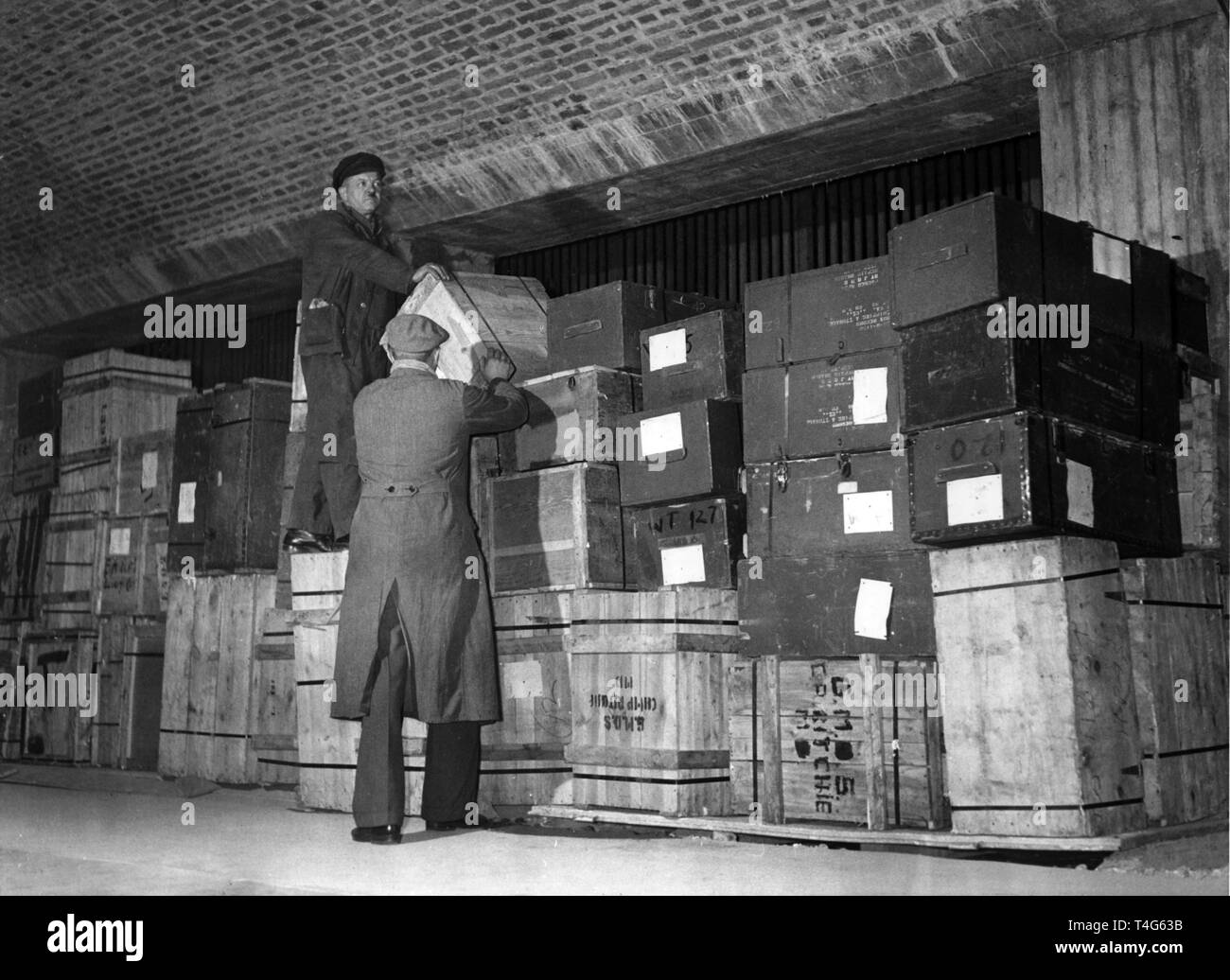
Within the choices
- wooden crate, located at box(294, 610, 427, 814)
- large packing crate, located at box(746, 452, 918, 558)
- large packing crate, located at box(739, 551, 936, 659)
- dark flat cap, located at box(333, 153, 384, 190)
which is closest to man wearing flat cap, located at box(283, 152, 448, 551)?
dark flat cap, located at box(333, 153, 384, 190)

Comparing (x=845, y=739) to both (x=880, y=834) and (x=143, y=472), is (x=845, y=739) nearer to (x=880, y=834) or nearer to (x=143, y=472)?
(x=880, y=834)

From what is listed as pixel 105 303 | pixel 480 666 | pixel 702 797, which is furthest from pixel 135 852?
pixel 105 303

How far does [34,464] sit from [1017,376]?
31.9 feet

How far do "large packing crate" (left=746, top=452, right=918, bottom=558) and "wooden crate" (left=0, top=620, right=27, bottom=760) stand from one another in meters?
7.84

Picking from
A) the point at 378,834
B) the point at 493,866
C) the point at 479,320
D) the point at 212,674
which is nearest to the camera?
the point at 493,866

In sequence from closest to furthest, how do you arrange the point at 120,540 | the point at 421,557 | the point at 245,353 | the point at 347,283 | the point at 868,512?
1. the point at 421,557
2. the point at 868,512
3. the point at 347,283
4. the point at 120,540
5. the point at 245,353

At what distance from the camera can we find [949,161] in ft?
31.0

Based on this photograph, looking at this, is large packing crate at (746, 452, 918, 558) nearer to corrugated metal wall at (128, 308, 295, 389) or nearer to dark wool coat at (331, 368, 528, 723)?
dark wool coat at (331, 368, 528, 723)

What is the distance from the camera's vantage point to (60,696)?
11883mm

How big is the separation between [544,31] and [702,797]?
5077mm

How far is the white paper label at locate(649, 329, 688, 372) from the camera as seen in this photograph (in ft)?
25.3

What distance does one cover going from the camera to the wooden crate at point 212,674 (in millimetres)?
9570

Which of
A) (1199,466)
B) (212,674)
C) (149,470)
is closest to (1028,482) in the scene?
(1199,466)

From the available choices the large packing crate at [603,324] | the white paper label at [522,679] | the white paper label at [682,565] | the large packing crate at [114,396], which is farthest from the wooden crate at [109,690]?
the white paper label at [682,565]
